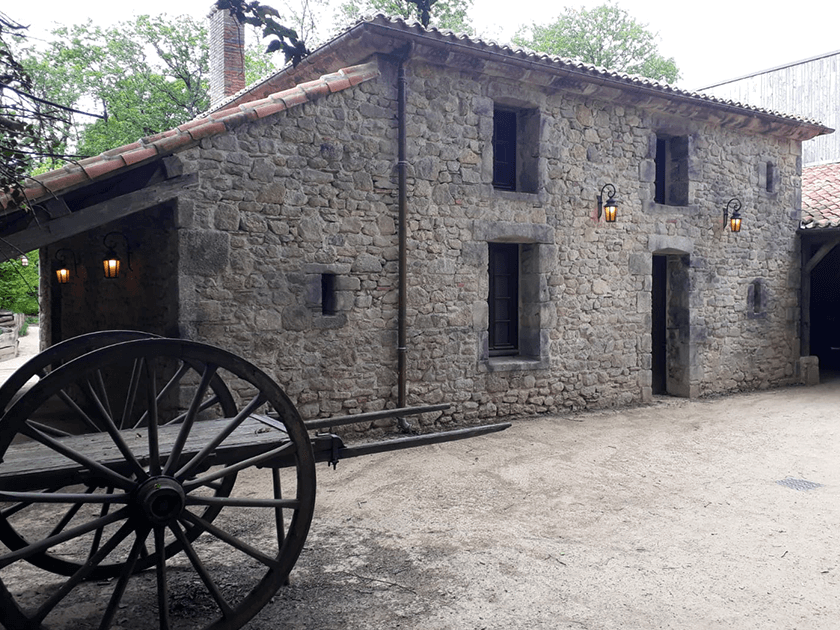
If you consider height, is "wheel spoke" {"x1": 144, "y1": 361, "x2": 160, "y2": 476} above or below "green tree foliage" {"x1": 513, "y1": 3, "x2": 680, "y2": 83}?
below

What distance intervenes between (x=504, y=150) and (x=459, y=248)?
1704 millimetres

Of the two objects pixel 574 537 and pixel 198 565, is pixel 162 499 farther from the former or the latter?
pixel 574 537

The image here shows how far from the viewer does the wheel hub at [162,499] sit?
244 cm

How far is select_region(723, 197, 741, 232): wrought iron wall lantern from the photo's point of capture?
934 cm

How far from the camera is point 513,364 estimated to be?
7.35m

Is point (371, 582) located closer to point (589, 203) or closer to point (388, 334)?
point (388, 334)

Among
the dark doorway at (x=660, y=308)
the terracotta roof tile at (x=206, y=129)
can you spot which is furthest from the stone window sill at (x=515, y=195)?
the terracotta roof tile at (x=206, y=129)

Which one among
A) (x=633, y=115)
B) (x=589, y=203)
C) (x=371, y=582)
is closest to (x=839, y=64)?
(x=633, y=115)

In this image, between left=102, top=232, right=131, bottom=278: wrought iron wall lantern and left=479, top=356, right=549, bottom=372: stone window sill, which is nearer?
left=102, top=232, right=131, bottom=278: wrought iron wall lantern

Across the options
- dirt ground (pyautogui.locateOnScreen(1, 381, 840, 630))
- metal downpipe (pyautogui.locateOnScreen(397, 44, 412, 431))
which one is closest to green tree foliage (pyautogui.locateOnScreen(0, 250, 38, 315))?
metal downpipe (pyautogui.locateOnScreen(397, 44, 412, 431))

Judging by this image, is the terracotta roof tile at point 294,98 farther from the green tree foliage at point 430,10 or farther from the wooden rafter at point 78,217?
the green tree foliage at point 430,10

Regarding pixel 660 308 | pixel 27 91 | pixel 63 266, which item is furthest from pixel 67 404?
pixel 660 308

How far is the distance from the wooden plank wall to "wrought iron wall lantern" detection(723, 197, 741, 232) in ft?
26.1

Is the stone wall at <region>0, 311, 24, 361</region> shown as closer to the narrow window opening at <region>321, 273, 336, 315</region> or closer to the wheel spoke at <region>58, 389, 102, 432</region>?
the narrow window opening at <region>321, 273, 336, 315</region>
